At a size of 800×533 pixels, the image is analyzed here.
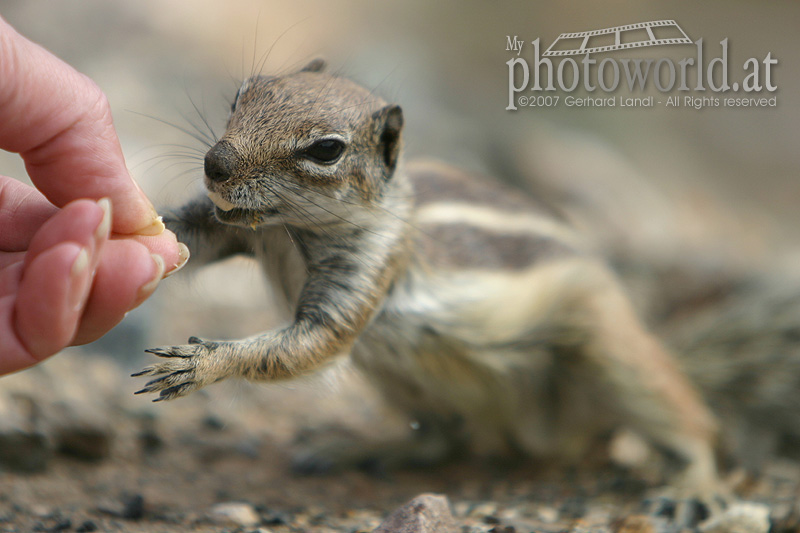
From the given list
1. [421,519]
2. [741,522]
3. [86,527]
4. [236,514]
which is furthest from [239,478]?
[741,522]

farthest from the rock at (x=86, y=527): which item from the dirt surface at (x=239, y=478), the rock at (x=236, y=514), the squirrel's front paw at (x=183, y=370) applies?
the squirrel's front paw at (x=183, y=370)

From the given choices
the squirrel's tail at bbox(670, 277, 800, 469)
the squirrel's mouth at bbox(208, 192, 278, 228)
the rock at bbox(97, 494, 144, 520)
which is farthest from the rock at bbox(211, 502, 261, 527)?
the squirrel's tail at bbox(670, 277, 800, 469)

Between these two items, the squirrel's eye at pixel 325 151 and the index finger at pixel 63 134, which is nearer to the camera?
the index finger at pixel 63 134

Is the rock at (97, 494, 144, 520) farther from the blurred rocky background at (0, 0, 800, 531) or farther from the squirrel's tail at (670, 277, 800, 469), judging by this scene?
the squirrel's tail at (670, 277, 800, 469)

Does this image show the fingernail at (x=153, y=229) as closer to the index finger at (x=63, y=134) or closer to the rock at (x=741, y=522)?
the index finger at (x=63, y=134)

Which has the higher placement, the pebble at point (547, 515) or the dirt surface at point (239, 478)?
the dirt surface at point (239, 478)

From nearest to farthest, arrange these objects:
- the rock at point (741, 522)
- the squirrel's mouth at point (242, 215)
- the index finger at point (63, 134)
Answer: the index finger at point (63, 134), the squirrel's mouth at point (242, 215), the rock at point (741, 522)

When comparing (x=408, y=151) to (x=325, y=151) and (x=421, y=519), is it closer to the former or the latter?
(x=325, y=151)
